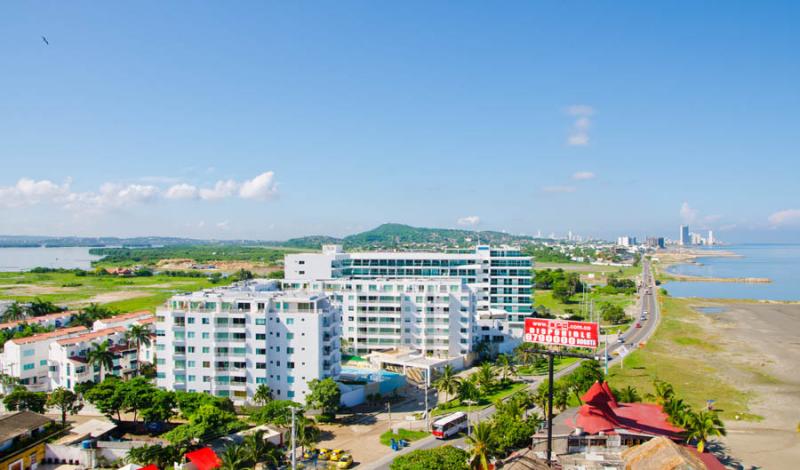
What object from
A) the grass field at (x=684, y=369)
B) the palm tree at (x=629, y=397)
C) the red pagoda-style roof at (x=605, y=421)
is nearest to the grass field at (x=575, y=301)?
the grass field at (x=684, y=369)

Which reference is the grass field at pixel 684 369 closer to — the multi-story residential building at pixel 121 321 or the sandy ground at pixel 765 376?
the sandy ground at pixel 765 376

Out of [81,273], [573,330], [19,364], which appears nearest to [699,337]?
[573,330]

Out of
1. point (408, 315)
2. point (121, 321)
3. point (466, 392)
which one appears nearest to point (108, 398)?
point (466, 392)

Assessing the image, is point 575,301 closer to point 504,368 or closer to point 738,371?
point 738,371

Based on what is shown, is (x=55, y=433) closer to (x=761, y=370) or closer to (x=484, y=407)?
(x=484, y=407)

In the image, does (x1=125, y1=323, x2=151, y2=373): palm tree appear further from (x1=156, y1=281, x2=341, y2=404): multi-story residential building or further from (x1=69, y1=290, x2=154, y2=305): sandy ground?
(x1=69, y1=290, x2=154, y2=305): sandy ground
